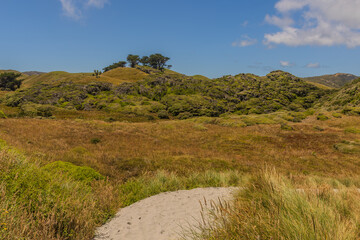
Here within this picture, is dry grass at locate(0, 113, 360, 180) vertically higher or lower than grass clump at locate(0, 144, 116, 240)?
lower

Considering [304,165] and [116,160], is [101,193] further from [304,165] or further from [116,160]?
[304,165]

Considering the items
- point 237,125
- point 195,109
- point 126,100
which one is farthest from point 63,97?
point 237,125

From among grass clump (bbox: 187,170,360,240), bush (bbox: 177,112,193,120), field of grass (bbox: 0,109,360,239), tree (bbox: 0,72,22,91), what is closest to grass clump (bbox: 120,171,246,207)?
field of grass (bbox: 0,109,360,239)

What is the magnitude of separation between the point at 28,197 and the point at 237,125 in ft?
105

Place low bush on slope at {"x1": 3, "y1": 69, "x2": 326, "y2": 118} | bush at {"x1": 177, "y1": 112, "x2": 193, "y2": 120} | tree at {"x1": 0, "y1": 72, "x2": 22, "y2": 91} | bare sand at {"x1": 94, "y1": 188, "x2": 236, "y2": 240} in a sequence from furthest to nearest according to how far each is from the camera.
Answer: tree at {"x1": 0, "y1": 72, "x2": 22, "y2": 91} < low bush on slope at {"x1": 3, "y1": 69, "x2": 326, "y2": 118} < bush at {"x1": 177, "y1": 112, "x2": 193, "y2": 120} < bare sand at {"x1": 94, "y1": 188, "x2": 236, "y2": 240}

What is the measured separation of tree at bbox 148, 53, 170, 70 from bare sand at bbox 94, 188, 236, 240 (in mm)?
126343

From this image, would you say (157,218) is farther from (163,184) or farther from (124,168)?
(124,168)

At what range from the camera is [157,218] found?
515 centimetres

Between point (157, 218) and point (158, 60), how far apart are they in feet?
424

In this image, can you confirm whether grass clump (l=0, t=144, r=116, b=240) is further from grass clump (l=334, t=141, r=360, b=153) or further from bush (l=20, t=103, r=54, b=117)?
bush (l=20, t=103, r=54, b=117)

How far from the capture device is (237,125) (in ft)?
109

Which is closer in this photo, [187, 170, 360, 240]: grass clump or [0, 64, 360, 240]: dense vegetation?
[187, 170, 360, 240]: grass clump

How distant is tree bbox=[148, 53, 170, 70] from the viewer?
125188 millimetres

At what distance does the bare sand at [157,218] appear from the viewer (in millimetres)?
4328
